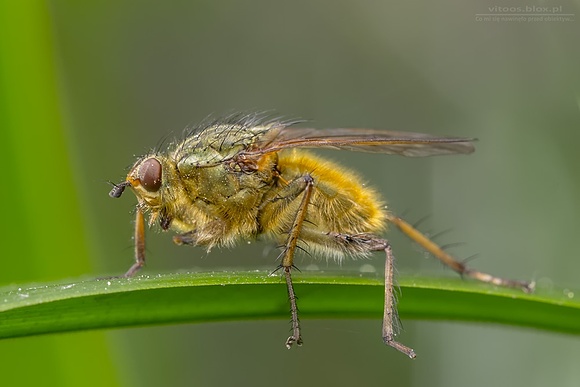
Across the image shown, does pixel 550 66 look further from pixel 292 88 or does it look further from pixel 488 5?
pixel 292 88

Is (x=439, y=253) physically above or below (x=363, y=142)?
below

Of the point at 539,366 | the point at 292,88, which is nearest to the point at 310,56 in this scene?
the point at 292,88

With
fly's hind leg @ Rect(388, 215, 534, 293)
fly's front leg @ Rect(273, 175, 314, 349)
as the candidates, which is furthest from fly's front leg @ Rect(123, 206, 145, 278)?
fly's hind leg @ Rect(388, 215, 534, 293)

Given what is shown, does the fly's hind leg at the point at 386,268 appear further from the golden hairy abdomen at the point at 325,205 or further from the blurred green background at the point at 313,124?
the blurred green background at the point at 313,124

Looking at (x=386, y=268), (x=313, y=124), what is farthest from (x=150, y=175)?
(x=313, y=124)

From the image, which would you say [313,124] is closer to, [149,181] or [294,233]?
[149,181]
